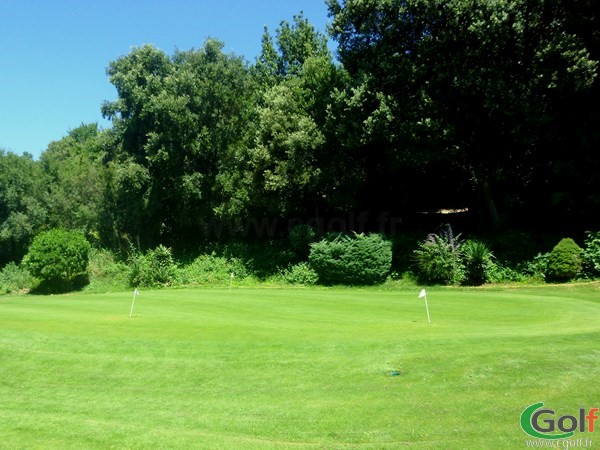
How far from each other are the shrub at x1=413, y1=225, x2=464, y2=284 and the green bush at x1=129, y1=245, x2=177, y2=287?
17.9 meters

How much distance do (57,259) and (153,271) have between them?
6.60 m

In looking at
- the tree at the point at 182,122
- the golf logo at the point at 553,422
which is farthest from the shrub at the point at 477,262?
the tree at the point at 182,122

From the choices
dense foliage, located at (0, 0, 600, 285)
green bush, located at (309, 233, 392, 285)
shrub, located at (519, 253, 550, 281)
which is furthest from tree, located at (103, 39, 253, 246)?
shrub, located at (519, 253, 550, 281)

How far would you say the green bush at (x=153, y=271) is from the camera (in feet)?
116

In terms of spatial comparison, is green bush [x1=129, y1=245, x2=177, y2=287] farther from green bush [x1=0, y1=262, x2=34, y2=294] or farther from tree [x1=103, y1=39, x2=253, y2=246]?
green bush [x1=0, y1=262, x2=34, y2=294]

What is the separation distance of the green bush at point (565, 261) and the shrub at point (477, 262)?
2.93 metres

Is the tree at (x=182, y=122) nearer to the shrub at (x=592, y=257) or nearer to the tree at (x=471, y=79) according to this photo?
the tree at (x=471, y=79)

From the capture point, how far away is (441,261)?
2630 centimetres

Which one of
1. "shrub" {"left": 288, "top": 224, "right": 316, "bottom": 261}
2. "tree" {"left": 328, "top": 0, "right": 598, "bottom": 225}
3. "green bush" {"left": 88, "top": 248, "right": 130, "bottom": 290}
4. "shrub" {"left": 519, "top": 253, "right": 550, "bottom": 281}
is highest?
"tree" {"left": 328, "top": 0, "right": 598, "bottom": 225}

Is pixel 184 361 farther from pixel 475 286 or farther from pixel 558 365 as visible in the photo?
pixel 475 286

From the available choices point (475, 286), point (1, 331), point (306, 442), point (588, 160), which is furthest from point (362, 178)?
point (306, 442)

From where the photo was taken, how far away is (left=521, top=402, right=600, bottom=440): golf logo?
22.8 ft

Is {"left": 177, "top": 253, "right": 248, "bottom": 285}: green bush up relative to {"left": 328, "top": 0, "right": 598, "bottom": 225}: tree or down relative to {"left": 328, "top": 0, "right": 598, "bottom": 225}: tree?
down

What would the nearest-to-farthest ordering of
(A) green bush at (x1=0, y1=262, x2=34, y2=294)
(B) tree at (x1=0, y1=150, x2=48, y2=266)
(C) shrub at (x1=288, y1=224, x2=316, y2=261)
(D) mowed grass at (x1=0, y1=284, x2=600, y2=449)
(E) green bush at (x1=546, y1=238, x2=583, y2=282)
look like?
1. (D) mowed grass at (x1=0, y1=284, x2=600, y2=449)
2. (E) green bush at (x1=546, y1=238, x2=583, y2=282)
3. (C) shrub at (x1=288, y1=224, x2=316, y2=261)
4. (A) green bush at (x1=0, y1=262, x2=34, y2=294)
5. (B) tree at (x1=0, y1=150, x2=48, y2=266)
